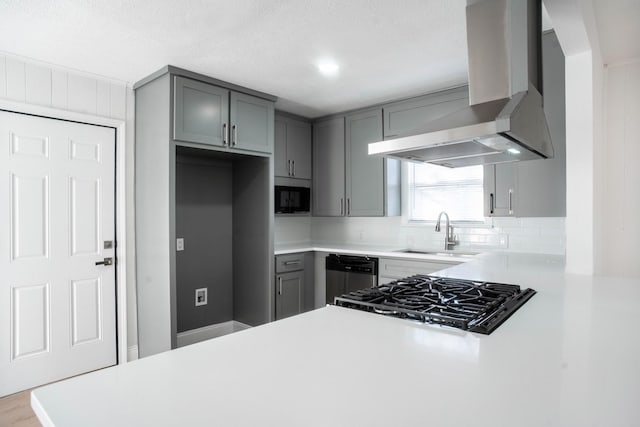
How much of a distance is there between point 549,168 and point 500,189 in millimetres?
454

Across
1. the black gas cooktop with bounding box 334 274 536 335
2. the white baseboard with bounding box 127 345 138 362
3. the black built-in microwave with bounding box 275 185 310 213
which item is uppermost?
the black built-in microwave with bounding box 275 185 310 213

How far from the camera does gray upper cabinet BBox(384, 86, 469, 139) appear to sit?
337 centimetres

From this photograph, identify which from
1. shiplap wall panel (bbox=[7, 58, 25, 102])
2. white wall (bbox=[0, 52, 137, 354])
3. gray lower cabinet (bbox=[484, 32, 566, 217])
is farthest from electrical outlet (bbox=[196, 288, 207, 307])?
gray lower cabinet (bbox=[484, 32, 566, 217])

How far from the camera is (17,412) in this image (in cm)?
247

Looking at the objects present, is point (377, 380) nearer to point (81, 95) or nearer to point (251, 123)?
point (251, 123)

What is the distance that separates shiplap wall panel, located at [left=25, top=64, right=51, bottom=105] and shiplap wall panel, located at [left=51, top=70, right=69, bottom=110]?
0.03 m

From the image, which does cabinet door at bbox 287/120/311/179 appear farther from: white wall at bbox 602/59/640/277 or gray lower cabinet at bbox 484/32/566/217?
white wall at bbox 602/59/640/277

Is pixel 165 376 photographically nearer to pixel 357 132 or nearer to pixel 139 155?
pixel 139 155

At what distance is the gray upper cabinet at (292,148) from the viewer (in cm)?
411

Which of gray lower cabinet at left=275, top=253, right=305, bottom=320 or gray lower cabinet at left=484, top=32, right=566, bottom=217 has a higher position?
gray lower cabinet at left=484, top=32, right=566, bottom=217

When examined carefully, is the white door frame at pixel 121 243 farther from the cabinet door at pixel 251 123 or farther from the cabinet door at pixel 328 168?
the cabinet door at pixel 328 168

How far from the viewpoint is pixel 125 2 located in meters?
2.01

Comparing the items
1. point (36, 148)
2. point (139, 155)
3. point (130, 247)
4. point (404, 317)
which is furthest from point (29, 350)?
point (404, 317)

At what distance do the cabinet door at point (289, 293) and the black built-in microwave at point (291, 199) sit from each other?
2.34ft
